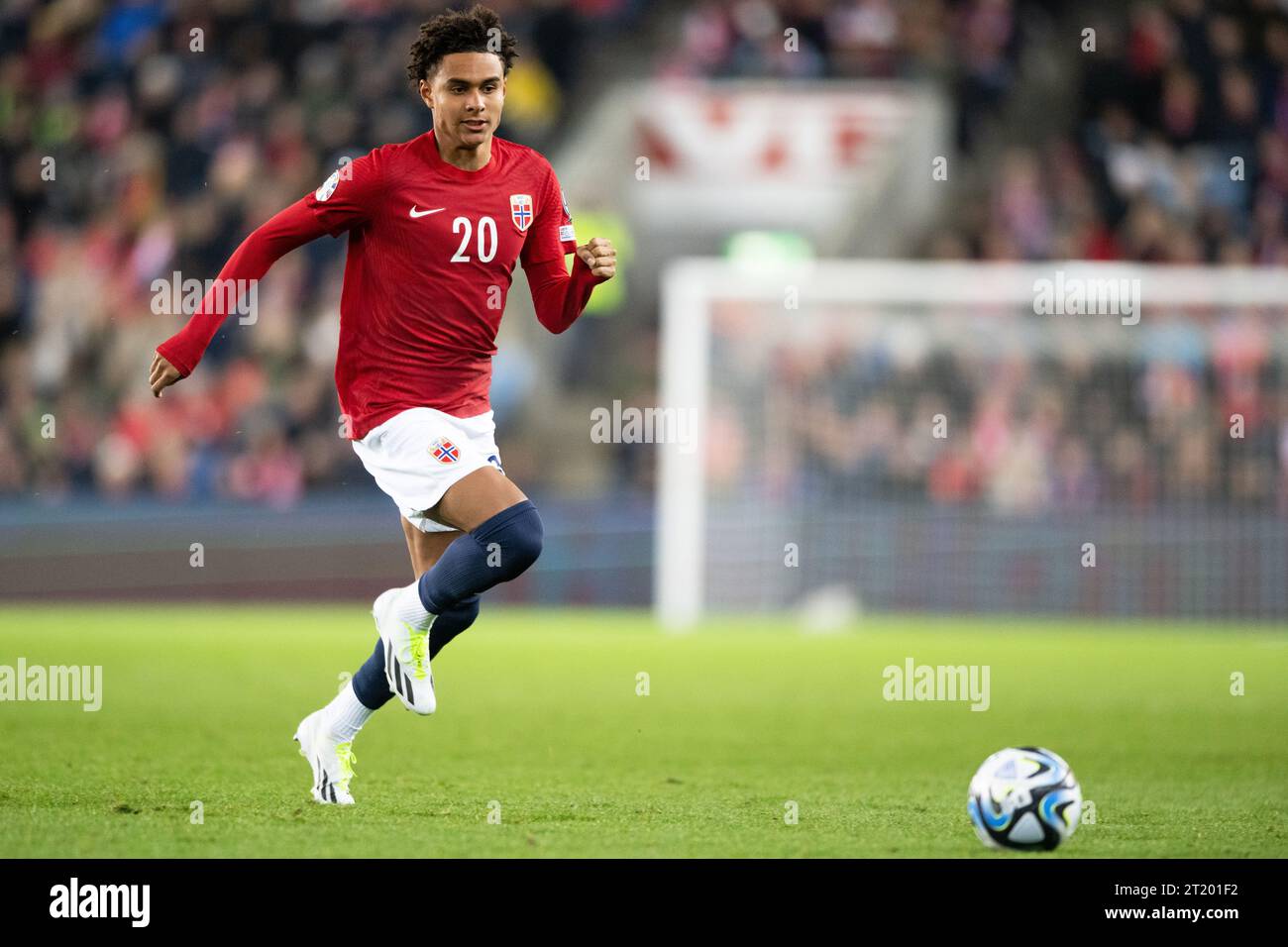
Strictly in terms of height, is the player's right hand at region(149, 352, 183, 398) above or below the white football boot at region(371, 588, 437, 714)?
above

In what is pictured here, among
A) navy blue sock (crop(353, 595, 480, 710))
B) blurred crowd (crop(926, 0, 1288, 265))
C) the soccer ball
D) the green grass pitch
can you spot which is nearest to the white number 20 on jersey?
navy blue sock (crop(353, 595, 480, 710))

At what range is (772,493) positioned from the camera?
1569cm

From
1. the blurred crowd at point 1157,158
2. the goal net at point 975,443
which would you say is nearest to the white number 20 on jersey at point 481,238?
the goal net at point 975,443

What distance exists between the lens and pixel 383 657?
6312 millimetres

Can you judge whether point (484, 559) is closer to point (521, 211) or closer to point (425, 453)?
point (425, 453)

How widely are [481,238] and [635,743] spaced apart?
2774 mm

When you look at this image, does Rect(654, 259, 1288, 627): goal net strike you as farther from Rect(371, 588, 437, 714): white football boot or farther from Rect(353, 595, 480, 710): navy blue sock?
Rect(371, 588, 437, 714): white football boot

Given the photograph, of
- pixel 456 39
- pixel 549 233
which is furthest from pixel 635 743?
pixel 456 39

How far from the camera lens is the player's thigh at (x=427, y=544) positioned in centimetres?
670

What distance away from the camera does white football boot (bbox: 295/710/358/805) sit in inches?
246

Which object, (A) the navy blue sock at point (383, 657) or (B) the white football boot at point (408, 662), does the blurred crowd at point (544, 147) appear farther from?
(B) the white football boot at point (408, 662)

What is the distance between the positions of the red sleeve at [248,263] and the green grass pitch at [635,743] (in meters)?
1.50

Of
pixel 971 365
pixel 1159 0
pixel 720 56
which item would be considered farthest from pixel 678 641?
pixel 1159 0

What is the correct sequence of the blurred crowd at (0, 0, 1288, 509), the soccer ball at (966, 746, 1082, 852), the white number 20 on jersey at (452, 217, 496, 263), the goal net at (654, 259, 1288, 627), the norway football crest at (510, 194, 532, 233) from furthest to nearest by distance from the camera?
the blurred crowd at (0, 0, 1288, 509) → the goal net at (654, 259, 1288, 627) → the norway football crest at (510, 194, 532, 233) → the white number 20 on jersey at (452, 217, 496, 263) → the soccer ball at (966, 746, 1082, 852)
